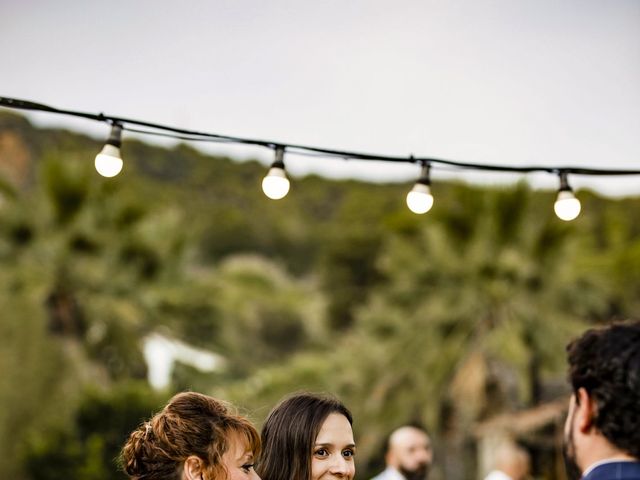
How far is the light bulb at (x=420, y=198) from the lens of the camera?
4.01m

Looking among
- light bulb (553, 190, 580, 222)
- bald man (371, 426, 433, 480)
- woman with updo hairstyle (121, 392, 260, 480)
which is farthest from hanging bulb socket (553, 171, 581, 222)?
woman with updo hairstyle (121, 392, 260, 480)

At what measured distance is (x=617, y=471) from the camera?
1448mm

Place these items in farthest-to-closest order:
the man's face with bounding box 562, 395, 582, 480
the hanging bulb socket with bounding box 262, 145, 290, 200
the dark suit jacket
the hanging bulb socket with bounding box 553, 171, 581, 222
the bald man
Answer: the bald man → the hanging bulb socket with bounding box 553, 171, 581, 222 → the hanging bulb socket with bounding box 262, 145, 290, 200 → the man's face with bounding box 562, 395, 582, 480 → the dark suit jacket

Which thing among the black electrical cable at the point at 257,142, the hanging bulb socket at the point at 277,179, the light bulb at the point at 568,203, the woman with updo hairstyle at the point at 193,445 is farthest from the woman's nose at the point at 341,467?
the light bulb at the point at 568,203

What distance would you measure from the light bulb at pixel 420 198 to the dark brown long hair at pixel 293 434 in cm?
163

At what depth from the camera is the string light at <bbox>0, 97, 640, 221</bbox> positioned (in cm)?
331

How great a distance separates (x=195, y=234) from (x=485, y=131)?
1374 centimetres

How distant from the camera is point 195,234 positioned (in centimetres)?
1569

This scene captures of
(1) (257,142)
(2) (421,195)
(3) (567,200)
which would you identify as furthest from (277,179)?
(3) (567,200)

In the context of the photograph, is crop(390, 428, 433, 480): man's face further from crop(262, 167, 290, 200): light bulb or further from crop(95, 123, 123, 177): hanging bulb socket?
crop(95, 123, 123, 177): hanging bulb socket

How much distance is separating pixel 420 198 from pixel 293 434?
1.86 metres

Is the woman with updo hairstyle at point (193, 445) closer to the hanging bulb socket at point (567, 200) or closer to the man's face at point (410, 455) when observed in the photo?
the hanging bulb socket at point (567, 200)

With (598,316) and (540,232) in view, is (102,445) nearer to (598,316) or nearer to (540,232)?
(540,232)

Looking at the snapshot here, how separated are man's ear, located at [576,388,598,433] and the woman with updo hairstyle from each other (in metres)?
1.06
